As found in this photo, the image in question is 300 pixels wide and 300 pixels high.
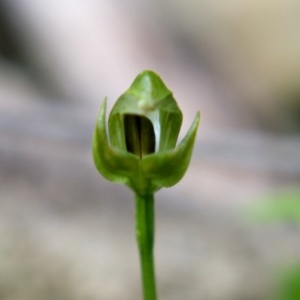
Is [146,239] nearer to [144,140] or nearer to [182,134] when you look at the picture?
[144,140]

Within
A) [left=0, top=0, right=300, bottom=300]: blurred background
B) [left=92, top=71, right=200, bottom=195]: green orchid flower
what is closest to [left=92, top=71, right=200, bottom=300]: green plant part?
[left=92, top=71, right=200, bottom=195]: green orchid flower

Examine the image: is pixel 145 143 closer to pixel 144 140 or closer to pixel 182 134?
pixel 144 140

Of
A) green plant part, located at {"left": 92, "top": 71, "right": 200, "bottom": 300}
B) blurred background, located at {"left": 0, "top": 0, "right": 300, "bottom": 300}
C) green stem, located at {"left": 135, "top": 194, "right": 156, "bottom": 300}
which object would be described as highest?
blurred background, located at {"left": 0, "top": 0, "right": 300, "bottom": 300}

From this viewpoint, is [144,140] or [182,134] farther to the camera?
[182,134]

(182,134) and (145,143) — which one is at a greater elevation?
(182,134)

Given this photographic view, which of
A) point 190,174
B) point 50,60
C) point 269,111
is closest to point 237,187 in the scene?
point 190,174

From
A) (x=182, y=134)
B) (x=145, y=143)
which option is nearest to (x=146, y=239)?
(x=145, y=143)

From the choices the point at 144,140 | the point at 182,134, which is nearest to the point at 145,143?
the point at 144,140

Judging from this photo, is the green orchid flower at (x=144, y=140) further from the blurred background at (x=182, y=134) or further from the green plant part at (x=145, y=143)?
the blurred background at (x=182, y=134)

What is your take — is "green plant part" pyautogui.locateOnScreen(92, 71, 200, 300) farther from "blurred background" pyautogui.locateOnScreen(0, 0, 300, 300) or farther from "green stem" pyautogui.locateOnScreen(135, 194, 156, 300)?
"blurred background" pyautogui.locateOnScreen(0, 0, 300, 300)
